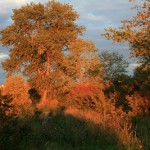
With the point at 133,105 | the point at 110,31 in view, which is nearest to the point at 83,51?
the point at 133,105

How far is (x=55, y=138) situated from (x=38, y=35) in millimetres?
28176

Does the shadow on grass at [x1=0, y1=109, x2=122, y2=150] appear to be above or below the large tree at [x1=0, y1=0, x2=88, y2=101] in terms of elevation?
below

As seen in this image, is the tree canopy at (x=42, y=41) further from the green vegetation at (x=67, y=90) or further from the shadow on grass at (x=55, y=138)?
the shadow on grass at (x=55, y=138)

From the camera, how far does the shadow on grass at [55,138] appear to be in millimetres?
10703

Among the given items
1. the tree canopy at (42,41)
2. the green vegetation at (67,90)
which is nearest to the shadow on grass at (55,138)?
the green vegetation at (67,90)

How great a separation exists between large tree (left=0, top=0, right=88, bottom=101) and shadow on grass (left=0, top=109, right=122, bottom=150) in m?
26.6

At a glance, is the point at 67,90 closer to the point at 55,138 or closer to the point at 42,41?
the point at 42,41

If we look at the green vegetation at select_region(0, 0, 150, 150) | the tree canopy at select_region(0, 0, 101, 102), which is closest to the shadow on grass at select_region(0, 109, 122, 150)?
the green vegetation at select_region(0, 0, 150, 150)

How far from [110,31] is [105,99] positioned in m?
6.28

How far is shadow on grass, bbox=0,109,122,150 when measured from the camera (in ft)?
35.1

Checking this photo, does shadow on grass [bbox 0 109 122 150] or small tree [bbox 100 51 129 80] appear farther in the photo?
small tree [bbox 100 51 129 80]

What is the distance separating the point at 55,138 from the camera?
42.2 ft

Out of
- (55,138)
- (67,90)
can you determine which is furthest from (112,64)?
(55,138)

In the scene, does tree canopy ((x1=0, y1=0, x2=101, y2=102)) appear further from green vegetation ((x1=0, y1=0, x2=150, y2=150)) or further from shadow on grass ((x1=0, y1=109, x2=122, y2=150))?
shadow on grass ((x1=0, y1=109, x2=122, y2=150))
